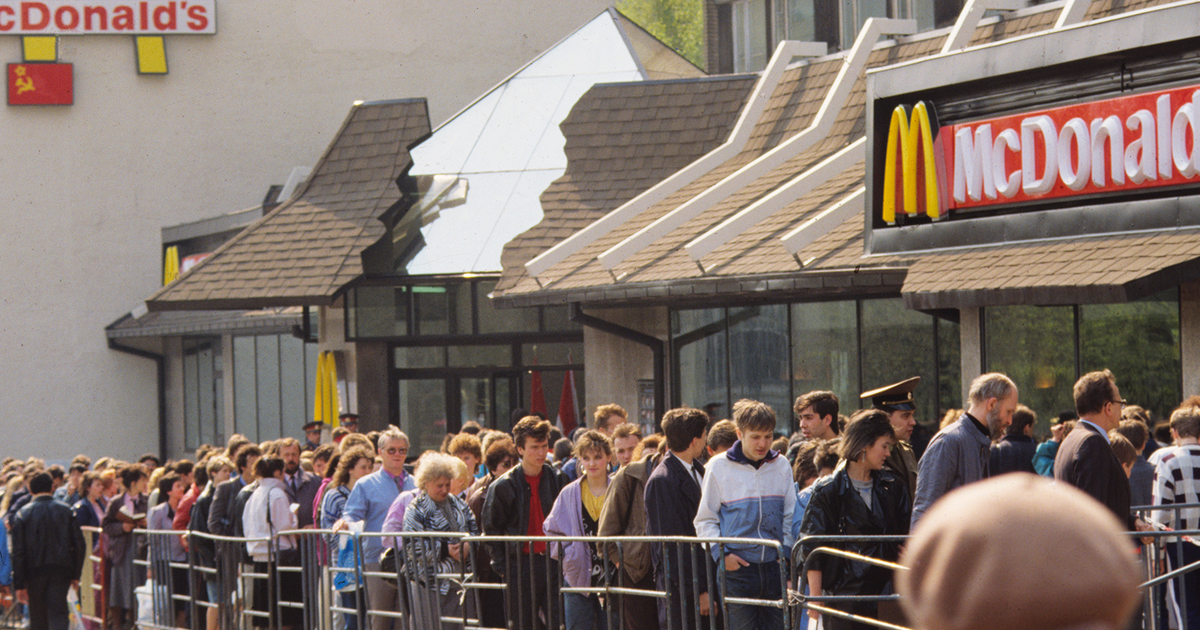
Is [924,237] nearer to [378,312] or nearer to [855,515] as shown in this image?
[855,515]

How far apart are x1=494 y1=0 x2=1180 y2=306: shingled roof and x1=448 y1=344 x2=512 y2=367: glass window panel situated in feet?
9.79

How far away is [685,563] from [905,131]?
671 cm

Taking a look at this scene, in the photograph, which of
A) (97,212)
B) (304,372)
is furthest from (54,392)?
(304,372)

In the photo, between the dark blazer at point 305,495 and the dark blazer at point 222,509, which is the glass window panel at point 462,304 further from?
the dark blazer at point 222,509

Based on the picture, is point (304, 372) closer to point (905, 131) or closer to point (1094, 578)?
point (905, 131)

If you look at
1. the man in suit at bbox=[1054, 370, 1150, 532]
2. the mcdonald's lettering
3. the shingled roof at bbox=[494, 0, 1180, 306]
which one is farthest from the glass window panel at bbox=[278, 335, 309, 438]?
the man in suit at bbox=[1054, 370, 1150, 532]

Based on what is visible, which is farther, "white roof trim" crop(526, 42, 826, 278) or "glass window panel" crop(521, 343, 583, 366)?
"glass window panel" crop(521, 343, 583, 366)

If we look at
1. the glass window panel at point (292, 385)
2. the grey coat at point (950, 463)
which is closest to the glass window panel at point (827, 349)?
the grey coat at point (950, 463)

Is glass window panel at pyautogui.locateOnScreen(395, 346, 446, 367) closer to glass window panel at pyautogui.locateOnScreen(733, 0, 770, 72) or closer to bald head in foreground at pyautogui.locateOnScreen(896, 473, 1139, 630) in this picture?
glass window panel at pyautogui.locateOnScreen(733, 0, 770, 72)

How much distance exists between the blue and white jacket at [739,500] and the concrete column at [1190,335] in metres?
5.38

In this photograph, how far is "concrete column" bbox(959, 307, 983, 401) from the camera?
13664mm

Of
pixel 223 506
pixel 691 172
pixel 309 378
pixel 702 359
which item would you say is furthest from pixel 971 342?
pixel 309 378

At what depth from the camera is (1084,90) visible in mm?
12078

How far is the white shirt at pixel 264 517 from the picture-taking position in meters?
11.7
